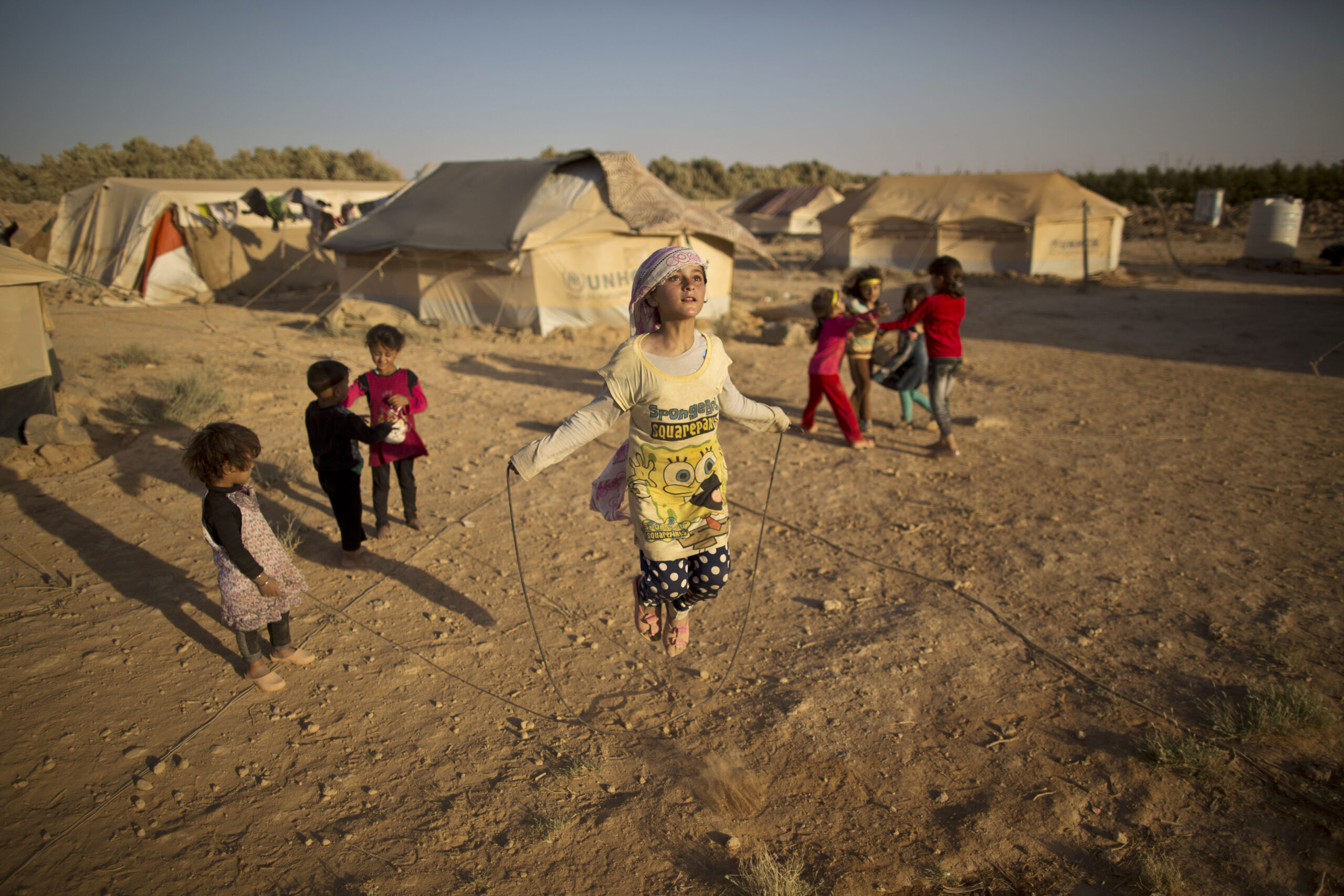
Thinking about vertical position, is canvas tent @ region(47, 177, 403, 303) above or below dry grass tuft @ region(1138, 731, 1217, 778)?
above

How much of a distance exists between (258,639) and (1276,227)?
87.0 feet

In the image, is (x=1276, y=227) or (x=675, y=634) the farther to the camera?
(x=1276, y=227)

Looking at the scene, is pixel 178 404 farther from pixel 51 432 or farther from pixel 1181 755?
pixel 1181 755

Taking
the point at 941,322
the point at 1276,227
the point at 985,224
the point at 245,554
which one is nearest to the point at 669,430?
the point at 245,554

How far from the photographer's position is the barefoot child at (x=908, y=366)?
6.20 meters

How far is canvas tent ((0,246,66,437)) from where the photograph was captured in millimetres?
5734

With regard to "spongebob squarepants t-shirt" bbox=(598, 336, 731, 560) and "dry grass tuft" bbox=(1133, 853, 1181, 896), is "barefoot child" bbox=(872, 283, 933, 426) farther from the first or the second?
"dry grass tuft" bbox=(1133, 853, 1181, 896)

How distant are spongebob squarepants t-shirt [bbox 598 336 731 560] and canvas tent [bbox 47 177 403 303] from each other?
49.3ft

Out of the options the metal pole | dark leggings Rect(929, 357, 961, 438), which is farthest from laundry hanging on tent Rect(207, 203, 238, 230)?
the metal pole

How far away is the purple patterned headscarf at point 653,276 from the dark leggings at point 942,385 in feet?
12.8

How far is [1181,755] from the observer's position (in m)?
2.62

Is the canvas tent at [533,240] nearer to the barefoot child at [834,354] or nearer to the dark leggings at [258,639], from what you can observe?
the barefoot child at [834,354]

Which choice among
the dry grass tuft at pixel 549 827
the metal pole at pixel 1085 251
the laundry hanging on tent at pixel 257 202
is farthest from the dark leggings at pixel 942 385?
the laundry hanging on tent at pixel 257 202

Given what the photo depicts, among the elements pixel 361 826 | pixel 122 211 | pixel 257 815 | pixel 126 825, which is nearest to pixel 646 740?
pixel 361 826
